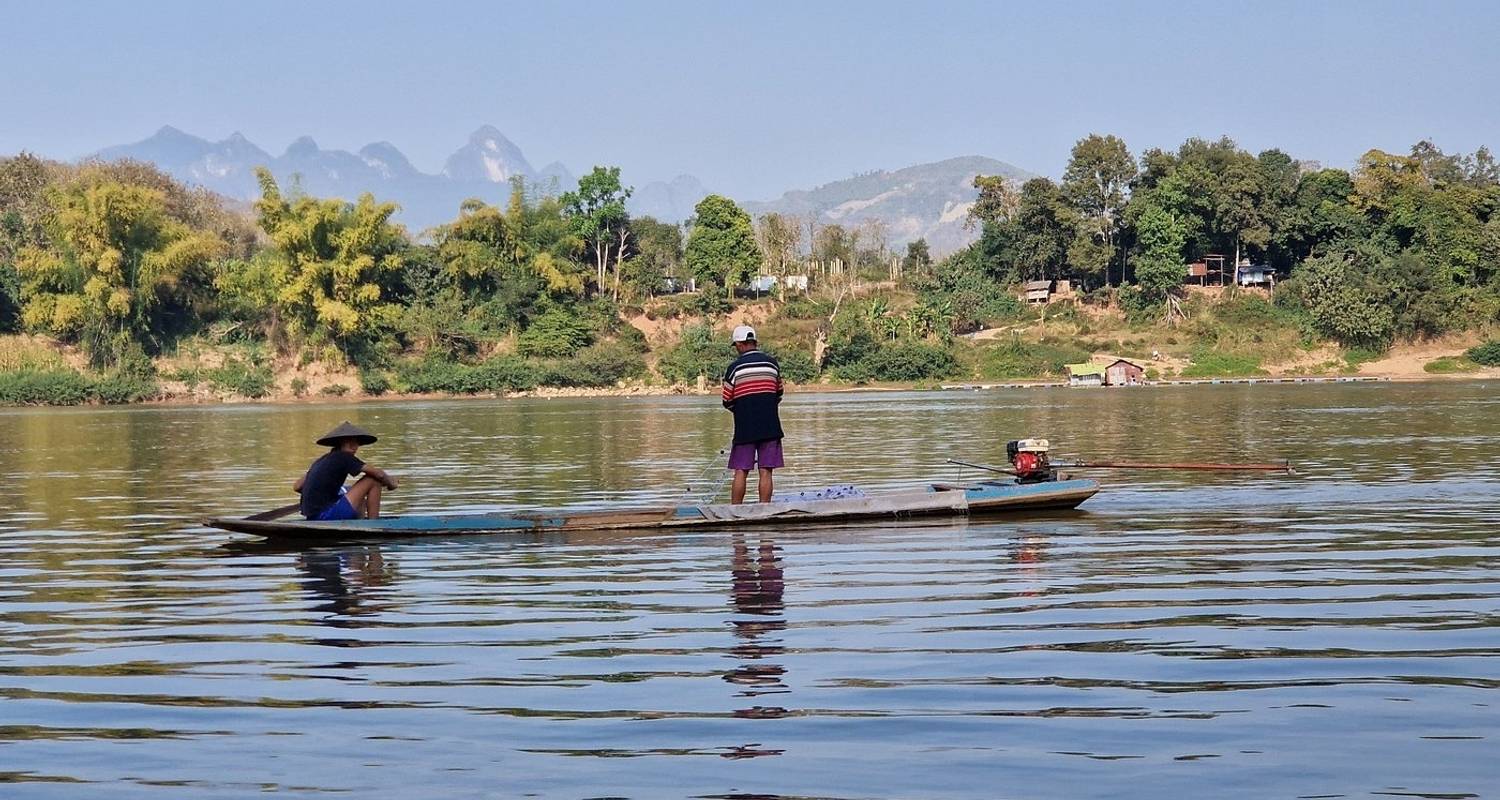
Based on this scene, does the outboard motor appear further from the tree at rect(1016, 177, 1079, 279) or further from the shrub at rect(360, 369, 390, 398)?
the tree at rect(1016, 177, 1079, 279)

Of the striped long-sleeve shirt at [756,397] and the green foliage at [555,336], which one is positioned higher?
the green foliage at [555,336]

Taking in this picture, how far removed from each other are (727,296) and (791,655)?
6478 centimetres

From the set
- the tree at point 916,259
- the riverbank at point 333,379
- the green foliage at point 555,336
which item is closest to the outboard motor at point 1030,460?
the riverbank at point 333,379

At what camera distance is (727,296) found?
7194 cm

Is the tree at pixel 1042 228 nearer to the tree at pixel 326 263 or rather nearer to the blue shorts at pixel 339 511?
the tree at pixel 326 263

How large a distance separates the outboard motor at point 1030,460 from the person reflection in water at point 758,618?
2741 millimetres

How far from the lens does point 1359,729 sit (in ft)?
19.0

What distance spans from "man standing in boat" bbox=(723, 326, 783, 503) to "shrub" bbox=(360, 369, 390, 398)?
179 feet

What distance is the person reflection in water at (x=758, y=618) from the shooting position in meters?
6.80

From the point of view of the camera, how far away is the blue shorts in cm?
1270

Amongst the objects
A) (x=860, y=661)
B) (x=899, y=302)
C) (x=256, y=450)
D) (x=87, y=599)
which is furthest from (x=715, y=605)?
(x=899, y=302)

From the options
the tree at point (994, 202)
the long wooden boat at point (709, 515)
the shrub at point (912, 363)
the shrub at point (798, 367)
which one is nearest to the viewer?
the long wooden boat at point (709, 515)

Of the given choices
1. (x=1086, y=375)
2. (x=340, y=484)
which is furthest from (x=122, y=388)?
(x=340, y=484)

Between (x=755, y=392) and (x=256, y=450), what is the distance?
17.8m
